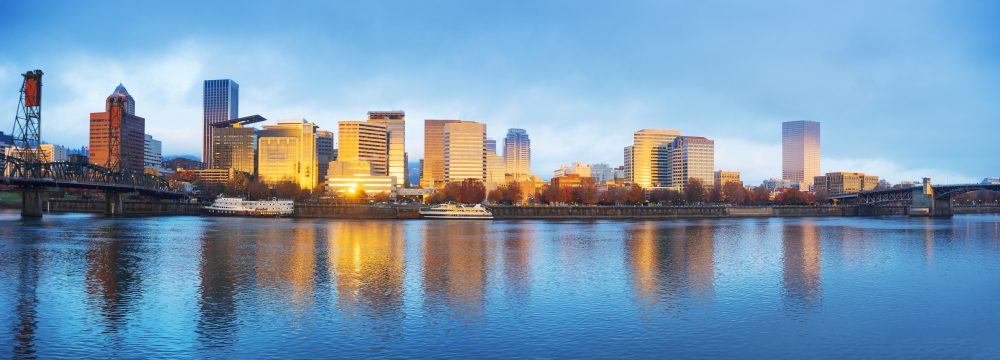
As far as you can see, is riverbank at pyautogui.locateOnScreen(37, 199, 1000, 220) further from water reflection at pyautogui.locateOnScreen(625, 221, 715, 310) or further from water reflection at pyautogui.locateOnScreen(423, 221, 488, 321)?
water reflection at pyautogui.locateOnScreen(625, 221, 715, 310)

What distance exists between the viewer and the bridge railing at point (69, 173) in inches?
3388

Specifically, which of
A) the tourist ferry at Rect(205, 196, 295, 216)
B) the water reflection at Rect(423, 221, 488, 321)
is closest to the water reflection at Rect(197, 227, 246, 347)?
the water reflection at Rect(423, 221, 488, 321)

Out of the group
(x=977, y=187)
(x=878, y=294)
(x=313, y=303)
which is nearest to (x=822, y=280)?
(x=878, y=294)

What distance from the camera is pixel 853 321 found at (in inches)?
952

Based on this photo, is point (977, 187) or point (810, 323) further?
point (977, 187)

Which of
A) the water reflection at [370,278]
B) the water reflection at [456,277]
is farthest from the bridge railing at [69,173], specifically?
the water reflection at [456,277]

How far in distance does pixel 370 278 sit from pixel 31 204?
3488 inches

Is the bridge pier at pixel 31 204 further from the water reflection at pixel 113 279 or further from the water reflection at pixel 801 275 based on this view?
the water reflection at pixel 801 275

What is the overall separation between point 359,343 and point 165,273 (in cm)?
1952

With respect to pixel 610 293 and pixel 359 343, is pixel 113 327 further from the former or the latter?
pixel 610 293

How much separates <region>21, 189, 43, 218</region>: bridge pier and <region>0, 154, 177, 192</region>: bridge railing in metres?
2.62

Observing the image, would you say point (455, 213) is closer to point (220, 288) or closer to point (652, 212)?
point (652, 212)

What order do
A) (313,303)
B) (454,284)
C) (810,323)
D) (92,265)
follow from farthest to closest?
(92,265) → (454,284) → (313,303) → (810,323)

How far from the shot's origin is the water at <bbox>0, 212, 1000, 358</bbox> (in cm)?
1989
